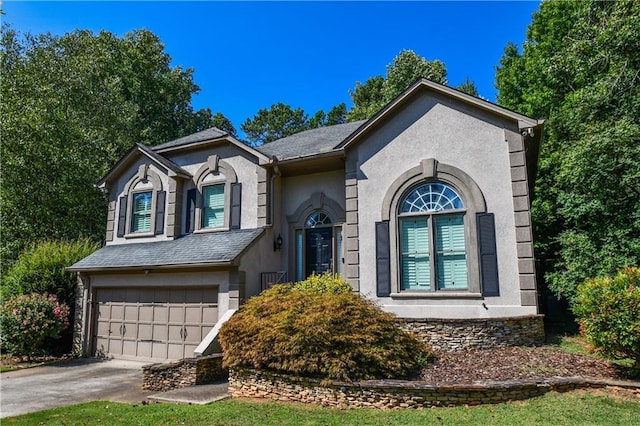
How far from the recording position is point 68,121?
21484 mm

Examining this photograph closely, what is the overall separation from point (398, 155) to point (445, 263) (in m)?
3.05

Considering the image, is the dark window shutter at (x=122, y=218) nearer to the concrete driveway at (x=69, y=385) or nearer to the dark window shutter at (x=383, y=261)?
the concrete driveway at (x=69, y=385)

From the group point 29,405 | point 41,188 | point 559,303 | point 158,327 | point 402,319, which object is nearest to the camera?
point 29,405

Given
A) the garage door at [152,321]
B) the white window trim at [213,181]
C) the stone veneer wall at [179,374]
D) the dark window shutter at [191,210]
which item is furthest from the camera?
the dark window shutter at [191,210]

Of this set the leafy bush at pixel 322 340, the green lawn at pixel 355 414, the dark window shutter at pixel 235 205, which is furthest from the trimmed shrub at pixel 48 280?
the leafy bush at pixel 322 340

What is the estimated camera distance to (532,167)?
1314 centimetres

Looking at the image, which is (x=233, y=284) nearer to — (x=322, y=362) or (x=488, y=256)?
(x=322, y=362)

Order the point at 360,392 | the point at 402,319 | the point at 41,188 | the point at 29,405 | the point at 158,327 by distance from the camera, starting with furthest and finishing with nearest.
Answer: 1. the point at 41,188
2. the point at 158,327
3. the point at 402,319
4. the point at 29,405
5. the point at 360,392

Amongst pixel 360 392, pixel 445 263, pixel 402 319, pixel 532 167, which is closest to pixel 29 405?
pixel 360 392

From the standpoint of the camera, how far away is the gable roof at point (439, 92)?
10.2 metres

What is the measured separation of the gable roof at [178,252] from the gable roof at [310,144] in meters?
2.68

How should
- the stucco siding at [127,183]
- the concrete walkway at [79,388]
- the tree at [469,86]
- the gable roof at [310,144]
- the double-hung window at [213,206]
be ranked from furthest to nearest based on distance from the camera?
the tree at [469,86], the stucco siding at [127,183], the double-hung window at [213,206], the gable roof at [310,144], the concrete walkway at [79,388]

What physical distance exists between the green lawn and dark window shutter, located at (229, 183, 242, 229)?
6495 mm

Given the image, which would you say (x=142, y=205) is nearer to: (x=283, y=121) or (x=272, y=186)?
(x=272, y=186)
